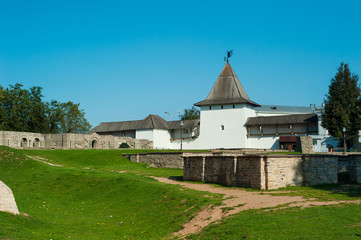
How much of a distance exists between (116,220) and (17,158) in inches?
584

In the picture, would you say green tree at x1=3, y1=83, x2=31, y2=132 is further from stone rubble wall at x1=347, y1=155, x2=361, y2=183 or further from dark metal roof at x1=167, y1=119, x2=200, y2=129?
stone rubble wall at x1=347, y1=155, x2=361, y2=183

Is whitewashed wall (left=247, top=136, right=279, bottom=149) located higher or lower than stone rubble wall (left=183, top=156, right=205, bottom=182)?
higher

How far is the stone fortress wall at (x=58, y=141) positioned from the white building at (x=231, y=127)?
9.16 metres

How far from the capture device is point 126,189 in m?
19.1

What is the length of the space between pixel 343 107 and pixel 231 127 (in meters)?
15.1

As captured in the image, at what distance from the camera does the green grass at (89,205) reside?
41.0 ft

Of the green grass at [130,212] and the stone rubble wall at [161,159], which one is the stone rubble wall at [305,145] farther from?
the green grass at [130,212]

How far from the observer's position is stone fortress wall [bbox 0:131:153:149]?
4434 cm

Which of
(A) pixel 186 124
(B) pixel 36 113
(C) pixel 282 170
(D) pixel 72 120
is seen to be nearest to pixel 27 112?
(B) pixel 36 113

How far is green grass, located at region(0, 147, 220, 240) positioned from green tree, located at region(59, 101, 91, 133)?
44.7 m

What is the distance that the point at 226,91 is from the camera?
5753 centimetres

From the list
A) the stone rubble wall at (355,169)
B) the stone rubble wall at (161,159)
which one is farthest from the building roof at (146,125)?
the stone rubble wall at (355,169)

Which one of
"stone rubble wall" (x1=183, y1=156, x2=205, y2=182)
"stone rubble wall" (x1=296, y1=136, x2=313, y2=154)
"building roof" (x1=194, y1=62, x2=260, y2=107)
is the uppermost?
"building roof" (x1=194, y1=62, x2=260, y2=107)

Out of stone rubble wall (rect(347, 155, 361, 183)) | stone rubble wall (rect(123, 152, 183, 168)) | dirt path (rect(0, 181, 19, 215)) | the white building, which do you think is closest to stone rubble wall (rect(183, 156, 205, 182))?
stone rubble wall (rect(347, 155, 361, 183))
